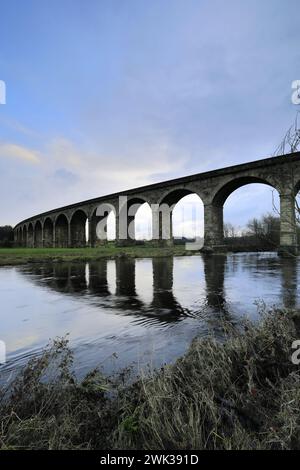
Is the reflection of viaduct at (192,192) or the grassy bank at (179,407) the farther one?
the reflection of viaduct at (192,192)

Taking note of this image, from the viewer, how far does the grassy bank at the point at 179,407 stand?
7.20 ft

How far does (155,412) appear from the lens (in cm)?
243

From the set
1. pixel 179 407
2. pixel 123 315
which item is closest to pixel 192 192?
pixel 123 315

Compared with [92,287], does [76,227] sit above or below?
above

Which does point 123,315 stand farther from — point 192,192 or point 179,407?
point 192,192

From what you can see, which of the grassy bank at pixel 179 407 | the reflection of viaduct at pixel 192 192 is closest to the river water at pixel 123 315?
the grassy bank at pixel 179 407

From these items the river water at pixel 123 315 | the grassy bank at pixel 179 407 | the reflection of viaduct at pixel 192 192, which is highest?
the reflection of viaduct at pixel 192 192

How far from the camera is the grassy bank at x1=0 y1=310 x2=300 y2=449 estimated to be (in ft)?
7.20

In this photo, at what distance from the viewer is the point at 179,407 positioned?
96.7 inches

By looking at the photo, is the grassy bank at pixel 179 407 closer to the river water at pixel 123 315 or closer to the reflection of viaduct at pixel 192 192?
the river water at pixel 123 315

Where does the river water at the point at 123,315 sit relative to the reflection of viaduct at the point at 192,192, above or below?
below
